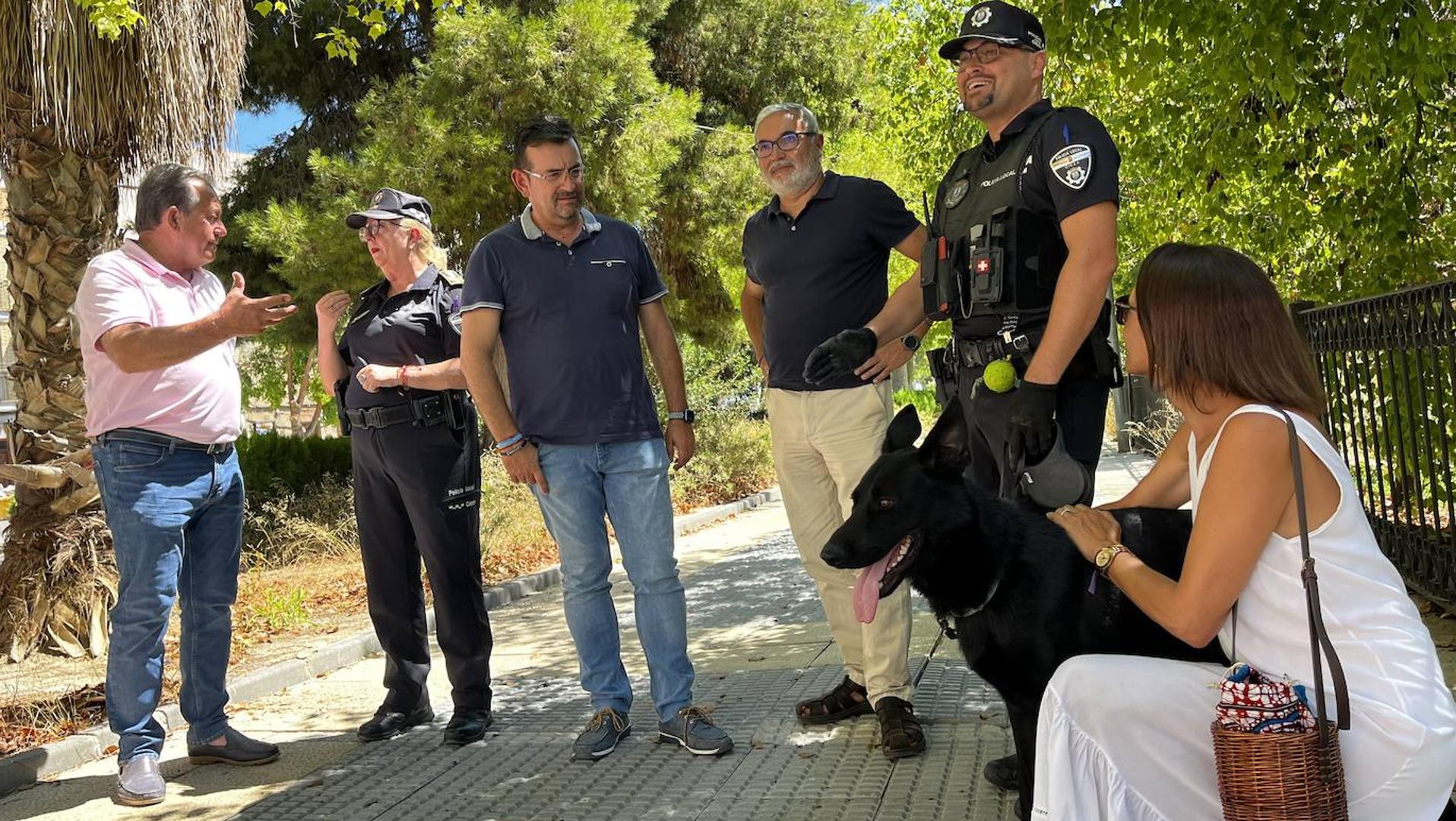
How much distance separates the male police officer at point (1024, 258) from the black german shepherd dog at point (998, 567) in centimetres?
40

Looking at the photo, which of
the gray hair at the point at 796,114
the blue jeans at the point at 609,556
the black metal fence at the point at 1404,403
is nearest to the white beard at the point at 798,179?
the gray hair at the point at 796,114

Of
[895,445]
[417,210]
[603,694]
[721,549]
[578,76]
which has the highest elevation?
[578,76]

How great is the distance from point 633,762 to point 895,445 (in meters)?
1.79

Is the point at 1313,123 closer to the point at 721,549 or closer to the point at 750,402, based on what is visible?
the point at 721,549

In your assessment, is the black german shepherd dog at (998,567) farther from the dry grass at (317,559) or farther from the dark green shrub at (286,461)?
the dark green shrub at (286,461)

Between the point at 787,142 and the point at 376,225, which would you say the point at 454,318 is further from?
the point at 787,142

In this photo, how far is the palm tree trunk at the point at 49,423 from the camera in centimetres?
691

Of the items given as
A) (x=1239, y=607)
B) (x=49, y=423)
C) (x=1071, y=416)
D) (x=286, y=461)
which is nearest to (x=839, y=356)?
(x=1071, y=416)

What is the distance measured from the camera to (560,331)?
4.71 meters

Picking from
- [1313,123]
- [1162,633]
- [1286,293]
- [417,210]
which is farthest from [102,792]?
[1286,293]

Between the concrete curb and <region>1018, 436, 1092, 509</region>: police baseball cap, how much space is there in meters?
1.91

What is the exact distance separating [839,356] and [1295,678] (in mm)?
2190

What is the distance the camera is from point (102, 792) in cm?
465

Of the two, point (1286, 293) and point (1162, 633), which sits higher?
point (1286, 293)
